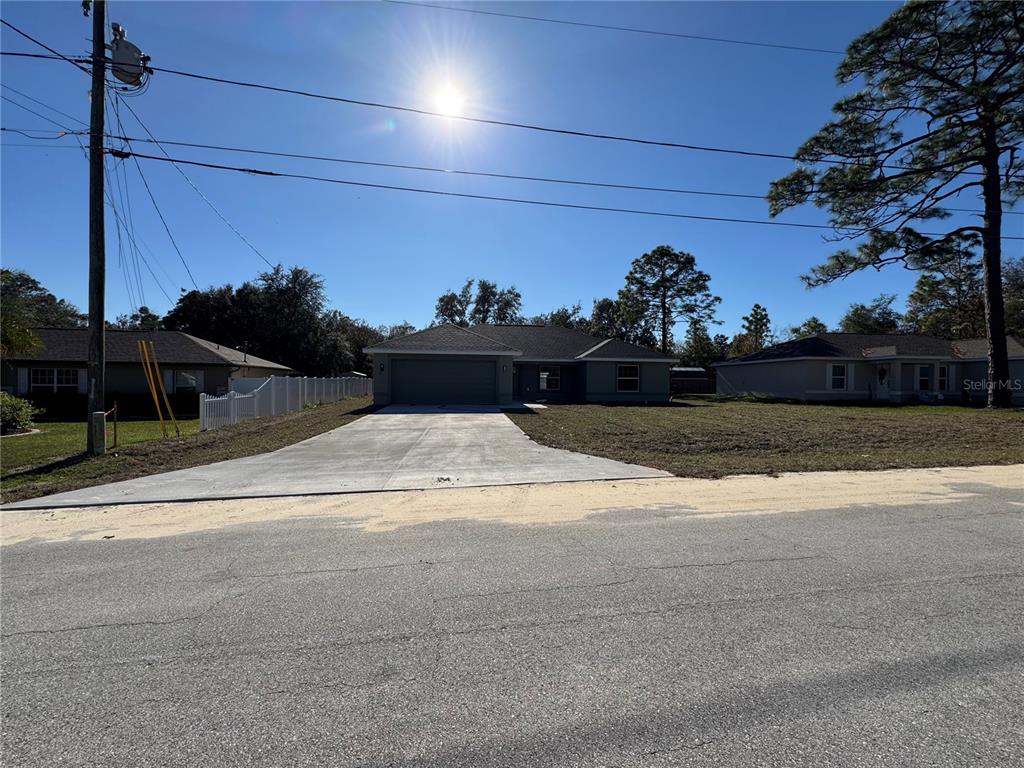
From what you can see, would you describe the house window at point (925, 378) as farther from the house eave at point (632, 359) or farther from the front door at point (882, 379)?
the house eave at point (632, 359)

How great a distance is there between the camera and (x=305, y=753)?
7.34 feet

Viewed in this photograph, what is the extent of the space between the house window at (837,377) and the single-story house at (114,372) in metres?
30.9

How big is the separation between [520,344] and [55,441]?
66.2 feet

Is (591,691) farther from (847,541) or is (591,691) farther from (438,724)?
(847,541)

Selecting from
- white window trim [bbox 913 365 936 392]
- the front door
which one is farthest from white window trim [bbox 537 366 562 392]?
white window trim [bbox 913 365 936 392]

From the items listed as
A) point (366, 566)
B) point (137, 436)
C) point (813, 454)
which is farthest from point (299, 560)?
point (137, 436)

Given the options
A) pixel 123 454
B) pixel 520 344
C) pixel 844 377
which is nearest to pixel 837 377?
pixel 844 377

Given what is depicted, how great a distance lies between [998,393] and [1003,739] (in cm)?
2771

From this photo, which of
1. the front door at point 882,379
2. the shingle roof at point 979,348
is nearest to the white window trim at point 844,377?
the front door at point 882,379

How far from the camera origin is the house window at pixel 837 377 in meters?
29.4

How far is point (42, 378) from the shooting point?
23.8 meters

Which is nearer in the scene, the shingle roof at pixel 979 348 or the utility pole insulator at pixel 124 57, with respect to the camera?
the utility pole insulator at pixel 124 57

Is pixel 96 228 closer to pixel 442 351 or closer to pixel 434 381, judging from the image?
pixel 442 351

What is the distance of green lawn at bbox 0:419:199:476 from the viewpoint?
1011 cm
